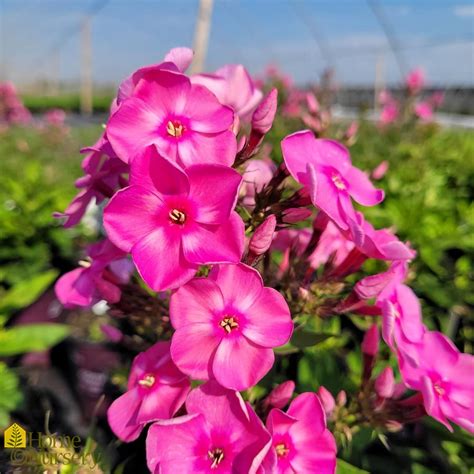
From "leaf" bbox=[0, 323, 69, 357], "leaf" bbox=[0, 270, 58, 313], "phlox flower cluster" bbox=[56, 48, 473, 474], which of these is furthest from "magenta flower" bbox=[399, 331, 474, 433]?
"leaf" bbox=[0, 270, 58, 313]

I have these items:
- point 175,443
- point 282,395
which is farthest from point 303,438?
point 175,443

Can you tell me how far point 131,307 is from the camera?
3.26 ft

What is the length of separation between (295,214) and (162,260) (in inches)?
9.6

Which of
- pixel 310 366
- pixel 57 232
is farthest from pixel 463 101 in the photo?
pixel 310 366

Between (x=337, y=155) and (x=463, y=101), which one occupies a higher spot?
(x=337, y=155)

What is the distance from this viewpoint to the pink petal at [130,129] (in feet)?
2.51

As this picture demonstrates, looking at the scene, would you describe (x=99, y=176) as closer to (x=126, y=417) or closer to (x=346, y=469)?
(x=126, y=417)

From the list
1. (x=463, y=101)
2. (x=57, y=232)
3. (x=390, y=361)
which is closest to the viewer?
(x=390, y=361)

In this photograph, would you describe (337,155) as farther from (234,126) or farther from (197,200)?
(197,200)

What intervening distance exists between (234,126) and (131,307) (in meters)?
0.39

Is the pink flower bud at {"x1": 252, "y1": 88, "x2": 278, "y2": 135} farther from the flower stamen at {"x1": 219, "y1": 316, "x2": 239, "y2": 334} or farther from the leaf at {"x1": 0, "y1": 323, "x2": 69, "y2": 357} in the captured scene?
the leaf at {"x1": 0, "y1": 323, "x2": 69, "y2": 357}

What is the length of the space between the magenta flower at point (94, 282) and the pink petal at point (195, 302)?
172mm

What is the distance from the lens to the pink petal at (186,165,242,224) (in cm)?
72

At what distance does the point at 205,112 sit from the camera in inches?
31.6
